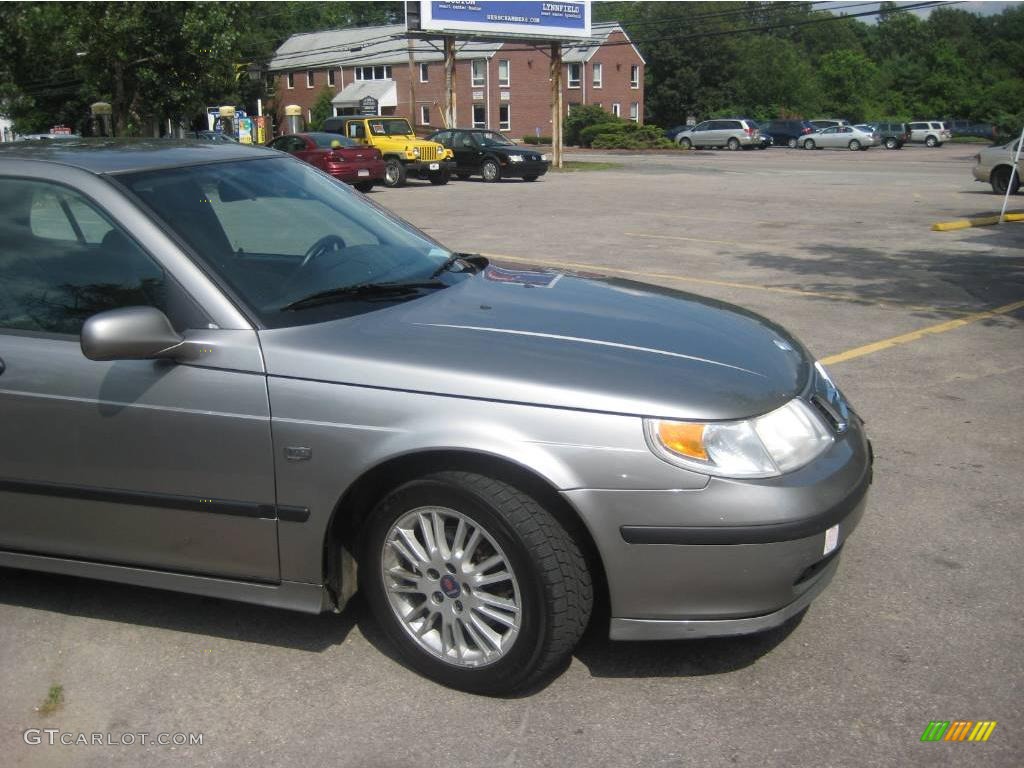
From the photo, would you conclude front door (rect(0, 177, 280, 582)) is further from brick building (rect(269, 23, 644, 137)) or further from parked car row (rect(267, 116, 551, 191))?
brick building (rect(269, 23, 644, 137))

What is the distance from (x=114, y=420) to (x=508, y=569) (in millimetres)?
1372

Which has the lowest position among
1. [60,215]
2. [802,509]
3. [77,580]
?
[77,580]

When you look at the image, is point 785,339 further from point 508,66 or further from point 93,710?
point 508,66

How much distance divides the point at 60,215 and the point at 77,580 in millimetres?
1489

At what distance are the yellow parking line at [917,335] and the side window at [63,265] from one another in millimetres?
5170

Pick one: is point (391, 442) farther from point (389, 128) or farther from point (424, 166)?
point (389, 128)

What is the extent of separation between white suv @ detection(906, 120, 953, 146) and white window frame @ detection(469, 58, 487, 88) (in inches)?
1096

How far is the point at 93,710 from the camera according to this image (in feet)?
10.9

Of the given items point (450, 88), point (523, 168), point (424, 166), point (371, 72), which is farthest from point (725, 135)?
point (371, 72)

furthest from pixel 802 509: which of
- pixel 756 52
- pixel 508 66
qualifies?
pixel 756 52

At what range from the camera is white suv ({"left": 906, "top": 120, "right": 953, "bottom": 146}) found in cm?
6106

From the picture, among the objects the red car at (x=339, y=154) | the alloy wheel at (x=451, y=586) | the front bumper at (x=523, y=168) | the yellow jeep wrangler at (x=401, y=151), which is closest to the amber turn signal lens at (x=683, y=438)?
the alloy wheel at (x=451, y=586)

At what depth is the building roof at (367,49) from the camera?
71.9 metres

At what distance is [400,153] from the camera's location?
93.6 feet
